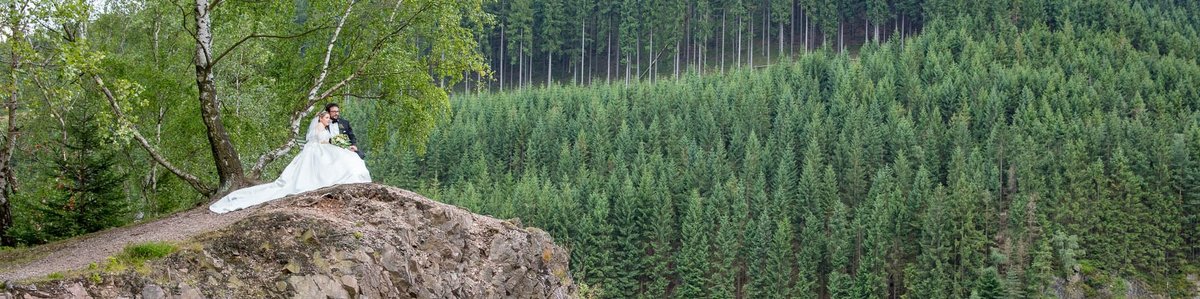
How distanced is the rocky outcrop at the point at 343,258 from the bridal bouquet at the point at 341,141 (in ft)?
4.73

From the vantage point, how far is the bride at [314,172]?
2072 centimetres

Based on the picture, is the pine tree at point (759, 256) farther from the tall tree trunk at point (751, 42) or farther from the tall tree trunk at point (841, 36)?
the tall tree trunk at point (841, 36)

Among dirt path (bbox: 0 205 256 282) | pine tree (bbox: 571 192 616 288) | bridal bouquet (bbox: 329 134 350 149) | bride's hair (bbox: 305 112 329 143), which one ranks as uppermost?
bride's hair (bbox: 305 112 329 143)

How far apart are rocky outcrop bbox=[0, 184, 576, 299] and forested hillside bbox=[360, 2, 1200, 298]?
56214mm

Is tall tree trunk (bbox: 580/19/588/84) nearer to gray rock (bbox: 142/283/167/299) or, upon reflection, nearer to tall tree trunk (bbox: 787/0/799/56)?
tall tree trunk (bbox: 787/0/799/56)

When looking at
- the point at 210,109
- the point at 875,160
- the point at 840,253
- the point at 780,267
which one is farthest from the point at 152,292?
the point at 875,160

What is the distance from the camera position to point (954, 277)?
278 feet

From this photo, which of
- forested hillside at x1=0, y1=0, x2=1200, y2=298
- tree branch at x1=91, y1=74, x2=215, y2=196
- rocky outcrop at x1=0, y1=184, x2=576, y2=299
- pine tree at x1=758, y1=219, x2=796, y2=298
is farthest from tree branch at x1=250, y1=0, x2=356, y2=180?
pine tree at x1=758, y1=219, x2=796, y2=298

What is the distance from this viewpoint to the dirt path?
16.1m

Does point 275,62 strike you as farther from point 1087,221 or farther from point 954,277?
point 1087,221

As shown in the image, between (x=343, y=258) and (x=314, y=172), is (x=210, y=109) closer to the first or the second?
(x=314, y=172)

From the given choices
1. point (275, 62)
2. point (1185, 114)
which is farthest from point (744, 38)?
point (275, 62)

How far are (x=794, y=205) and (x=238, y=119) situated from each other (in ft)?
233

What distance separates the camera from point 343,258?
59.0ft
